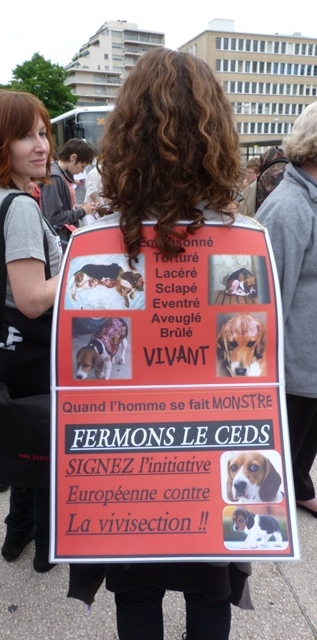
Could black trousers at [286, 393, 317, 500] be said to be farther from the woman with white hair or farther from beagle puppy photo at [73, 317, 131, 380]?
beagle puppy photo at [73, 317, 131, 380]

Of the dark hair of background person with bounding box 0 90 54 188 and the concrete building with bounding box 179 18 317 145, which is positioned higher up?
the concrete building with bounding box 179 18 317 145

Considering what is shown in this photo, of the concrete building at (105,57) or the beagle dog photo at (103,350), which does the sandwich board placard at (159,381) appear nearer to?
the beagle dog photo at (103,350)

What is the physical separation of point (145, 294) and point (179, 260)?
103mm

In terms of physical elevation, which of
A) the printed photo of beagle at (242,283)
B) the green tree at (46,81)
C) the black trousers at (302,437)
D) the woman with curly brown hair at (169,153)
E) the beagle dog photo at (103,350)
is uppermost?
the green tree at (46,81)

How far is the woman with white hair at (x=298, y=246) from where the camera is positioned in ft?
5.89

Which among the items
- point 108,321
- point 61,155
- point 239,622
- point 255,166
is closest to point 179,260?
point 108,321

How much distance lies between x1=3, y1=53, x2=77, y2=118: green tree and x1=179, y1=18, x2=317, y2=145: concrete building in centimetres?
2600

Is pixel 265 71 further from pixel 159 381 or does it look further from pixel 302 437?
pixel 159 381

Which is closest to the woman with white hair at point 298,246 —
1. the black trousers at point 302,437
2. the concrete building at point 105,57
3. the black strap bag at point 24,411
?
the black trousers at point 302,437

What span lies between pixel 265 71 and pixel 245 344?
70.1 metres

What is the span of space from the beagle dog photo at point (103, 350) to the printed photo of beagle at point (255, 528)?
398 mm

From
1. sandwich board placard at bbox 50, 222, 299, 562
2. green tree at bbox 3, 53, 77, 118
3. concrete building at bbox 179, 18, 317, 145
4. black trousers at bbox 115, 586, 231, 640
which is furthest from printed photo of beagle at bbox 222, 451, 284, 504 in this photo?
concrete building at bbox 179, 18, 317, 145

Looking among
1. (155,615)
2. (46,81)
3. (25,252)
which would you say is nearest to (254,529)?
(155,615)

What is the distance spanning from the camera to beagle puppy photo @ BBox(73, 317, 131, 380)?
40.3 inches
